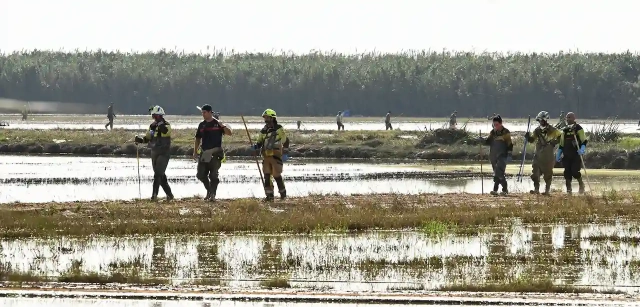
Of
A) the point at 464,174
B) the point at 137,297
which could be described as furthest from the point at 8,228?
the point at 464,174

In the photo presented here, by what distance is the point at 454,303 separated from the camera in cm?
1466

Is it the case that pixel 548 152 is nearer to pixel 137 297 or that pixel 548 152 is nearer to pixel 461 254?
pixel 461 254

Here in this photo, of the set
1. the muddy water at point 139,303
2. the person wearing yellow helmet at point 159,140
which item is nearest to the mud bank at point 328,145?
the person wearing yellow helmet at point 159,140

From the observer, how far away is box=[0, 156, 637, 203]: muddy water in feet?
101

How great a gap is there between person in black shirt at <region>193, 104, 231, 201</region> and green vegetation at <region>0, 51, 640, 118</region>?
300 feet

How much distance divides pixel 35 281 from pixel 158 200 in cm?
1007

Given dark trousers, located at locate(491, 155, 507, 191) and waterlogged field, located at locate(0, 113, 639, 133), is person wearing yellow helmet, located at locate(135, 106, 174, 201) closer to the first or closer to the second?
dark trousers, located at locate(491, 155, 507, 191)

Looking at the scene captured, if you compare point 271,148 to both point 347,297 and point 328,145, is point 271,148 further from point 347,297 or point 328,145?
point 328,145

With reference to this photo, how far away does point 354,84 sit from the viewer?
126m

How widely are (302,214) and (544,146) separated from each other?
736 cm

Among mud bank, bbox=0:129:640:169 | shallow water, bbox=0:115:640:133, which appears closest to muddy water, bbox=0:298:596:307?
mud bank, bbox=0:129:640:169

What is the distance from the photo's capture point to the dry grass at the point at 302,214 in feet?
71.3

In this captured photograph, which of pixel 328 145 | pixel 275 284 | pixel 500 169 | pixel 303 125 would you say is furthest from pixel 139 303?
pixel 303 125

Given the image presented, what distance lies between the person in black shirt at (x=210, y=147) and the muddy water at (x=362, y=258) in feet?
16.5
